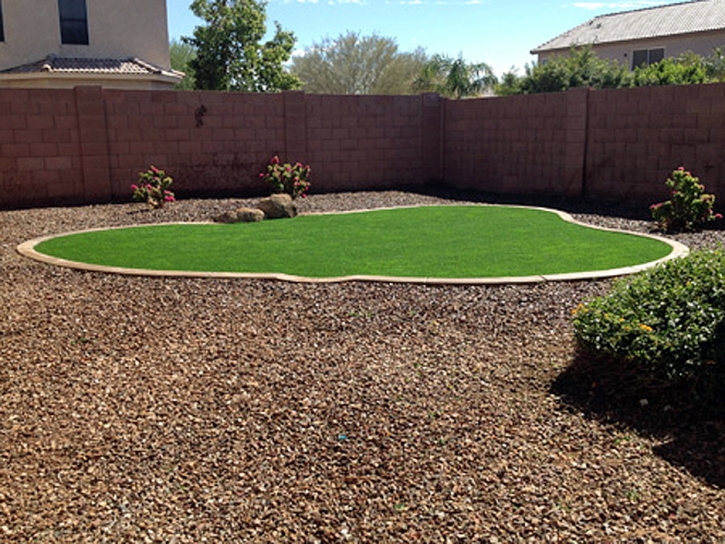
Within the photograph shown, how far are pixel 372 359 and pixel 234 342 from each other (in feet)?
3.66

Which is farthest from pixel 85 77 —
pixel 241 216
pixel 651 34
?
pixel 651 34

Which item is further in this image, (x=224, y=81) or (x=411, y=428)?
(x=224, y=81)

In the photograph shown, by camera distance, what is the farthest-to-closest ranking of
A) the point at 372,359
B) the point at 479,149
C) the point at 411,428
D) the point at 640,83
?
the point at 640,83
the point at 479,149
the point at 372,359
the point at 411,428

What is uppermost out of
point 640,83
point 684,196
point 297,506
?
point 640,83

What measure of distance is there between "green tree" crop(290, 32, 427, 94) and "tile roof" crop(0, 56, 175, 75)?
2191 centimetres

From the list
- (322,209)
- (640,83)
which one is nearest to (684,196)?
(322,209)

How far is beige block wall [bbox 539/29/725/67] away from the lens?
3175 centimetres

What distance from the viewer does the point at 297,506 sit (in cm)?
322

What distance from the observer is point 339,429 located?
3.96 metres

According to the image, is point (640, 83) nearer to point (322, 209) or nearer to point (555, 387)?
point (322, 209)

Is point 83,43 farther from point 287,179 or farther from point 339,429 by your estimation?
point 339,429

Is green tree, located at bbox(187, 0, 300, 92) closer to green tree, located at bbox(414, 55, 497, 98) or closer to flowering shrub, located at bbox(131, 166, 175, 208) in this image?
green tree, located at bbox(414, 55, 497, 98)

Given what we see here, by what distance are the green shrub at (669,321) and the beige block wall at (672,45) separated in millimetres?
28401

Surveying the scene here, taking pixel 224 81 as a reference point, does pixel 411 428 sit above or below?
below
